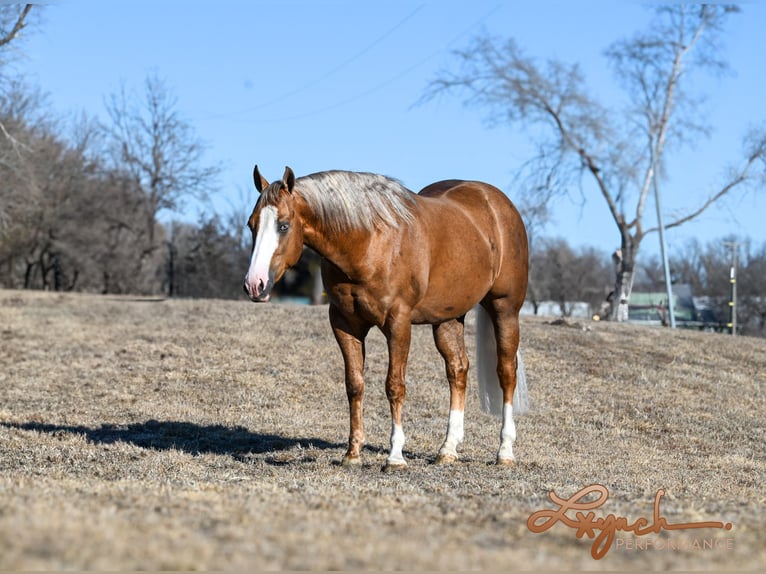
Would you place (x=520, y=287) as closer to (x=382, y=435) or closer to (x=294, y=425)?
(x=382, y=435)

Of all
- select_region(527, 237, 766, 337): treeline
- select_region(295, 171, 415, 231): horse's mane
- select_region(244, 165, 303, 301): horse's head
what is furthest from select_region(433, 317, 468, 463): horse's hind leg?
select_region(527, 237, 766, 337): treeline

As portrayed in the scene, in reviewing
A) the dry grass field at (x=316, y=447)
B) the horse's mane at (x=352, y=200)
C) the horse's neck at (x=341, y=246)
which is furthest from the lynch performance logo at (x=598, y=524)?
the horse's mane at (x=352, y=200)

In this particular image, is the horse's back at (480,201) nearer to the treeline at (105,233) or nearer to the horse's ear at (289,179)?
the horse's ear at (289,179)

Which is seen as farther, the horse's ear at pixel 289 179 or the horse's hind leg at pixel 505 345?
the horse's hind leg at pixel 505 345

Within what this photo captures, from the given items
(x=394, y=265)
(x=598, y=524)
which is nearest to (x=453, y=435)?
(x=394, y=265)

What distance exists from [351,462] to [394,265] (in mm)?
1564

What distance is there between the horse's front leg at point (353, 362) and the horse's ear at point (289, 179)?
43.5 inches

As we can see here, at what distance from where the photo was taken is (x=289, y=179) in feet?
20.3

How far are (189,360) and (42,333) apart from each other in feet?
12.8

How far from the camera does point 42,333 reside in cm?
1548

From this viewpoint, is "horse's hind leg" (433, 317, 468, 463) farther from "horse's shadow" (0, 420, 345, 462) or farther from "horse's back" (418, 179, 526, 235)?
"horse's shadow" (0, 420, 345, 462)

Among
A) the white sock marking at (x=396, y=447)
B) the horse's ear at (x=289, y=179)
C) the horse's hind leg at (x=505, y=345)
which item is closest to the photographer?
the horse's ear at (x=289, y=179)

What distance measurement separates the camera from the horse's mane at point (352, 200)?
6.43 metres

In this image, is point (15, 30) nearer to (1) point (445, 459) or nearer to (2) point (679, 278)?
(1) point (445, 459)
